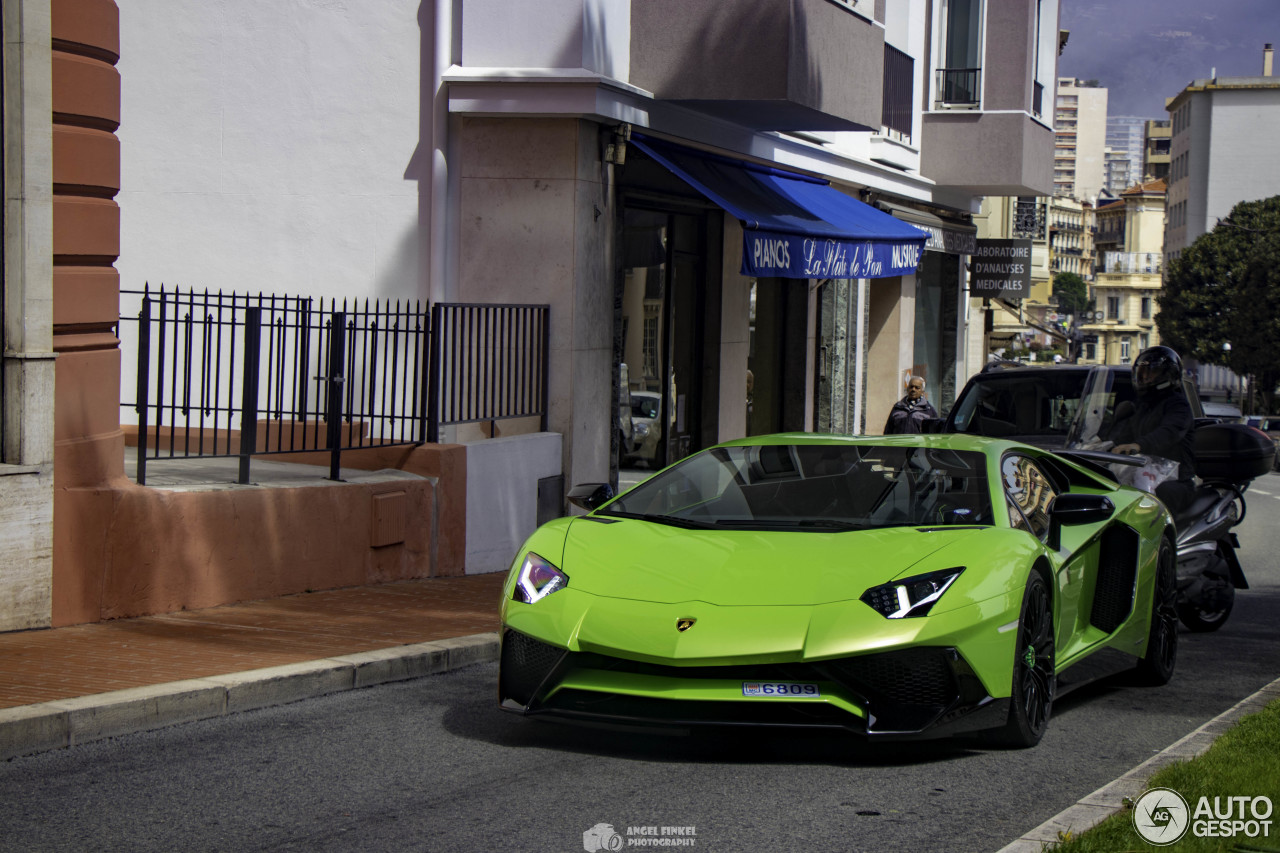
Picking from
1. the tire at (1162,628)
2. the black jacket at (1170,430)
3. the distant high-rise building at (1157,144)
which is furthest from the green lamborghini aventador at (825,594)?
the distant high-rise building at (1157,144)

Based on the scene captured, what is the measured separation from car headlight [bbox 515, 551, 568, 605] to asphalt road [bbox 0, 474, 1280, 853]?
61 cm

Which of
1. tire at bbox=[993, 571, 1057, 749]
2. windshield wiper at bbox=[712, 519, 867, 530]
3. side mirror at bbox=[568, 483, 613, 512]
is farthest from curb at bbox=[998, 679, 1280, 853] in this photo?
side mirror at bbox=[568, 483, 613, 512]

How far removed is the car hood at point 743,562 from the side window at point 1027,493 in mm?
475

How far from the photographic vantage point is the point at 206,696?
21.7 feet

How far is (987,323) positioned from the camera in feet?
135

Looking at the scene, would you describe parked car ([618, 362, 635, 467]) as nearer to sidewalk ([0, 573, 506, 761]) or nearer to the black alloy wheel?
sidewalk ([0, 573, 506, 761])

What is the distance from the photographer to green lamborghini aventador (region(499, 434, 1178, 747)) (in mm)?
5387

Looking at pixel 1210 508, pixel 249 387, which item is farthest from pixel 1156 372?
pixel 249 387

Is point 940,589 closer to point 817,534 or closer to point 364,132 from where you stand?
point 817,534

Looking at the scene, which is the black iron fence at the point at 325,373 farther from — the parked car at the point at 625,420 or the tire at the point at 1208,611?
the tire at the point at 1208,611

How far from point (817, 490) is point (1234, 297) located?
82233 millimetres

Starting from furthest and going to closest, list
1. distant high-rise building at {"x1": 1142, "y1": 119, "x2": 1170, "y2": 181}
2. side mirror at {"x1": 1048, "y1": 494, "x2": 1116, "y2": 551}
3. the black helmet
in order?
distant high-rise building at {"x1": 1142, "y1": 119, "x2": 1170, "y2": 181} → the black helmet → side mirror at {"x1": 1048, "y1": 494, "x2": 1116, "y2": 551}

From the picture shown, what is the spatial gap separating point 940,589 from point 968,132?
737 inches

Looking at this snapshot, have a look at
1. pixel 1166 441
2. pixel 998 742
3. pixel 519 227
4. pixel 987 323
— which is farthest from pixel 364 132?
pixel 987 323
